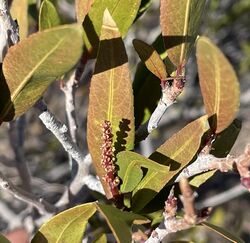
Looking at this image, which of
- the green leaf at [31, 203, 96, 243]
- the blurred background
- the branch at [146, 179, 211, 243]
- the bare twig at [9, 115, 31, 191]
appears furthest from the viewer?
the blurred background

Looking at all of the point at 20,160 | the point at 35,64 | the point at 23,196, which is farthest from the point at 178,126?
the point at 35,64

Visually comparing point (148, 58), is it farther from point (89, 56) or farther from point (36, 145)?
point (36, 145)

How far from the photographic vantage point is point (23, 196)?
1182 mm

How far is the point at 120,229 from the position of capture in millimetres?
814

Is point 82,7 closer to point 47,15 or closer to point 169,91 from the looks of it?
point 47,15

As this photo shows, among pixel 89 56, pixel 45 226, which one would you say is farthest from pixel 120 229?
pixel 89 56

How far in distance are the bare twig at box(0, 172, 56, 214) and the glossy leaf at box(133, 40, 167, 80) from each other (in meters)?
0.37

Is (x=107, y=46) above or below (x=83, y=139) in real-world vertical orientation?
above

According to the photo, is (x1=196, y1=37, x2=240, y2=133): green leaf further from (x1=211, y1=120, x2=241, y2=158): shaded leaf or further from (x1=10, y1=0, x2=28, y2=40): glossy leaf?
(x1=10, y1=0, x2=28, y2=40): glossy leaf

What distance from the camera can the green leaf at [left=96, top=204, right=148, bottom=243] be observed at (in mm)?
798

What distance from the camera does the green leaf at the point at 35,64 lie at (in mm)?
719

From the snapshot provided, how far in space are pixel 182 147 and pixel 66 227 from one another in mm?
247

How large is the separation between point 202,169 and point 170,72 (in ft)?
0.68

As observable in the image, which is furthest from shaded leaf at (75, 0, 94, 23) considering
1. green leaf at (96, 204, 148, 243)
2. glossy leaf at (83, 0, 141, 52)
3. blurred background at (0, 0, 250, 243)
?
blurred background at (0, 0, 250, 243)
